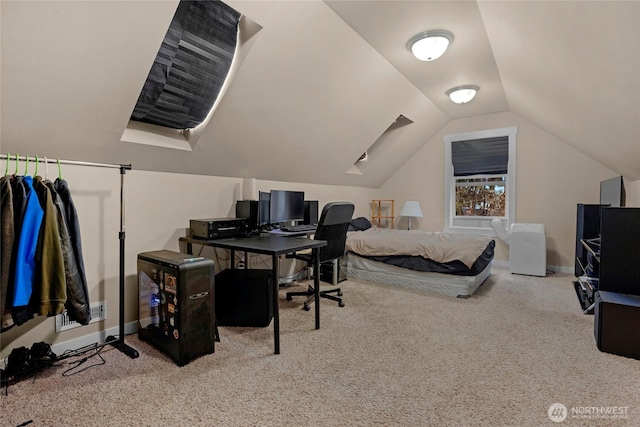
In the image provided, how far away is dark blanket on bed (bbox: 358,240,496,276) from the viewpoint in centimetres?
337

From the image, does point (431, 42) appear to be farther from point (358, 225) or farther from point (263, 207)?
point (358, 225)

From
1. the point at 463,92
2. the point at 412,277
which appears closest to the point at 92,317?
the point at 412,277

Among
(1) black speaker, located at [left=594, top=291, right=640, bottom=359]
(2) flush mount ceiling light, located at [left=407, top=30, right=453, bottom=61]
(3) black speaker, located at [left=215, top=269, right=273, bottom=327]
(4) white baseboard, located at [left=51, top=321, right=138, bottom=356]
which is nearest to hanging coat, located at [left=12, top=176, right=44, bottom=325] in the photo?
(4) white baseboard, located at [left=51, top=321, right=138, bottom=356]

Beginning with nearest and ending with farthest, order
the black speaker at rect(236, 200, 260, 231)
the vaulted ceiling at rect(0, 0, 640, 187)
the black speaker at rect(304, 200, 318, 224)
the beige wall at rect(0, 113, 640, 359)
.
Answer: the vaulted ceiling at rect(0, 0, 640, 187) < the beige wall at rect(0, 113, 640, 359) < the black speaker at rect(236, 200, 260, 231) < the black speaker at rect(304, 200, 318, 224)

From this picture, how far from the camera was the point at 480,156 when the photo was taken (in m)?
5.30

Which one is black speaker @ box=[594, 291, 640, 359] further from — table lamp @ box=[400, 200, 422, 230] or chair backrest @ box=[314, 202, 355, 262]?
table lamp @ box=[400, 200, 422, 230]

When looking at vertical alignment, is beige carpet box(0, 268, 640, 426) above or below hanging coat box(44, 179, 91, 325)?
below

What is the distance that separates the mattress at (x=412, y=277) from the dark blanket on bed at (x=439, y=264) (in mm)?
61

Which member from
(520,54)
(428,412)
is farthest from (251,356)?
(520,54)

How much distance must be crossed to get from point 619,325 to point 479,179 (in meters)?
3.65

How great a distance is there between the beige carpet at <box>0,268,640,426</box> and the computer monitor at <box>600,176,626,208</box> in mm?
1467

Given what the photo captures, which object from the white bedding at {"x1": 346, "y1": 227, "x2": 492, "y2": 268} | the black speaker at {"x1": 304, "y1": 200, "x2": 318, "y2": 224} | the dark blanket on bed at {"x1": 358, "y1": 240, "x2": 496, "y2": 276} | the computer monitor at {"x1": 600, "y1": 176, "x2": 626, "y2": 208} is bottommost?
the dark blanket on bed at {"x1": 358, "y1": 240, "x2": 496, "y2": 276}

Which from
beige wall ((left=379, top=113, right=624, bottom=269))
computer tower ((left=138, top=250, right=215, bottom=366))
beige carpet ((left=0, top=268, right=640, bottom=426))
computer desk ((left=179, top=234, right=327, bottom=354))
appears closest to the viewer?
beige carpet ((left=0, top=268, right=640, bottom=426))

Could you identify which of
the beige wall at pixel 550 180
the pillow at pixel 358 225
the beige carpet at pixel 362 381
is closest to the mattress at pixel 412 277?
the beige carpet at pixel 362 381
